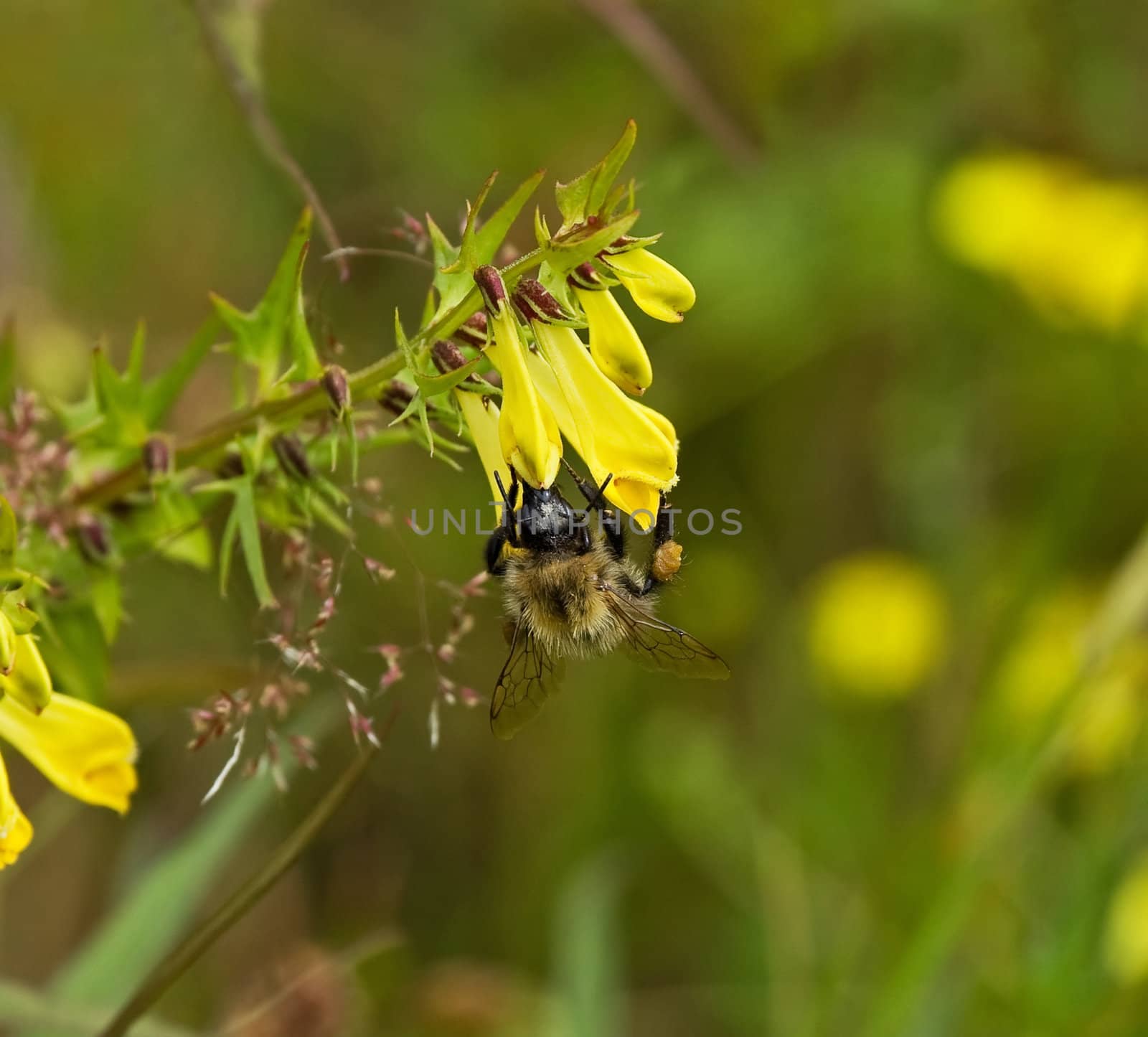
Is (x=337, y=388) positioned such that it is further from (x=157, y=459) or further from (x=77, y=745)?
(x=77, y=745)

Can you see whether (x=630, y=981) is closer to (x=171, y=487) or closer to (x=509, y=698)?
(x=509, y=698)

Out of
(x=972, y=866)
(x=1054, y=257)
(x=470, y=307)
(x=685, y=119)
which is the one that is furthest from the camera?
(x=1054, y=257)

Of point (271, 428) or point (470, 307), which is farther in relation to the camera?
point (271, 428)

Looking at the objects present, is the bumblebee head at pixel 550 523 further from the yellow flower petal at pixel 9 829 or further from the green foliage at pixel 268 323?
the yellow flower petal at pixel 9 829

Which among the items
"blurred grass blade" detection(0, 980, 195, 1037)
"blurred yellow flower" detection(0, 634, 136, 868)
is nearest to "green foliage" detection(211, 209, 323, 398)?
"blurred yellow flower" detection(0, 634, 136, 868)

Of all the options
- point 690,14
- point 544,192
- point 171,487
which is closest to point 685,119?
point 544,192

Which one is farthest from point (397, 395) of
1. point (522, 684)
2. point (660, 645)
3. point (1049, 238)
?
point (1049, 238)

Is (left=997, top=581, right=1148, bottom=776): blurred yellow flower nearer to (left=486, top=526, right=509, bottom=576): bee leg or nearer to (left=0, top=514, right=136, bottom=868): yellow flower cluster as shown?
(left=486, top=526, right=509, bottom=576): bee leg
